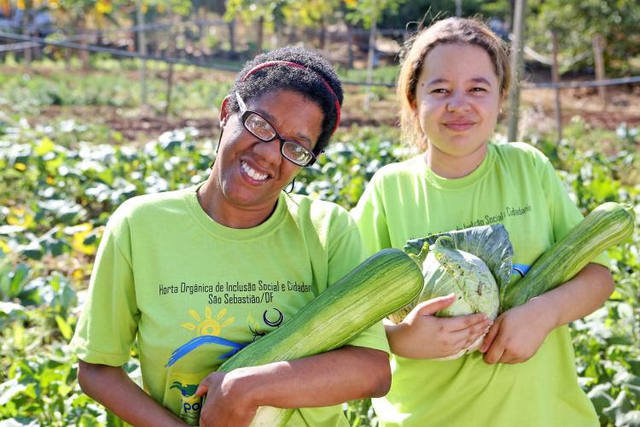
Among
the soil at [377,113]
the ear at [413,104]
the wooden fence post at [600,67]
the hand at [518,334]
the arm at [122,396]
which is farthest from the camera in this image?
the wooden fence post at [600,67]

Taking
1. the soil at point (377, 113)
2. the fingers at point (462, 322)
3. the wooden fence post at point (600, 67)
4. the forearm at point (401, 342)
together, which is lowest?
the soil at point (377, 113)

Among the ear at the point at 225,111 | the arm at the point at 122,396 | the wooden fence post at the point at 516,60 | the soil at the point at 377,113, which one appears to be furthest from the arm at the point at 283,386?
the soil at the point at 377,113

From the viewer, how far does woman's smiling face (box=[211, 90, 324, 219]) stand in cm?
203

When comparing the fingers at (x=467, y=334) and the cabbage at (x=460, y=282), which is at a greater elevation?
the cabbage at (x=460, y=282)

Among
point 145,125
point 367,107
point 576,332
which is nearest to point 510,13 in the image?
point 367,107

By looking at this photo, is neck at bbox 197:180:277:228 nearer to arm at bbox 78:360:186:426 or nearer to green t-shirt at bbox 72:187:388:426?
green t-shirt at bbox 72:187:388:426

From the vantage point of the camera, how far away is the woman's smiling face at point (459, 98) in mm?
2385

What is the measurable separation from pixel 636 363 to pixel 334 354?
201cm

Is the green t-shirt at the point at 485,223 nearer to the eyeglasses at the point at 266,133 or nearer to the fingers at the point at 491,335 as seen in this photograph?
the fingers at the point at 491,335

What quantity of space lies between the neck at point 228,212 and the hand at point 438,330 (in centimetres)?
53

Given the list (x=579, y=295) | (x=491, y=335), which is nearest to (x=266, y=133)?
(x=491, y=335)

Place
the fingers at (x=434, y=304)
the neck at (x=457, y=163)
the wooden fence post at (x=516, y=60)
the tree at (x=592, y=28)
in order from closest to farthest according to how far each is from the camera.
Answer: the fingers at (x=434, y=304)
the neck at (x=457, y=163)
the wooden fence post at (x=516, y=60)
the tree at (x=592, y=28)

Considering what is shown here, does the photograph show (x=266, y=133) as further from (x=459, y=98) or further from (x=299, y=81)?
(x=459, y=98)

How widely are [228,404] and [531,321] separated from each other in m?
0.95
